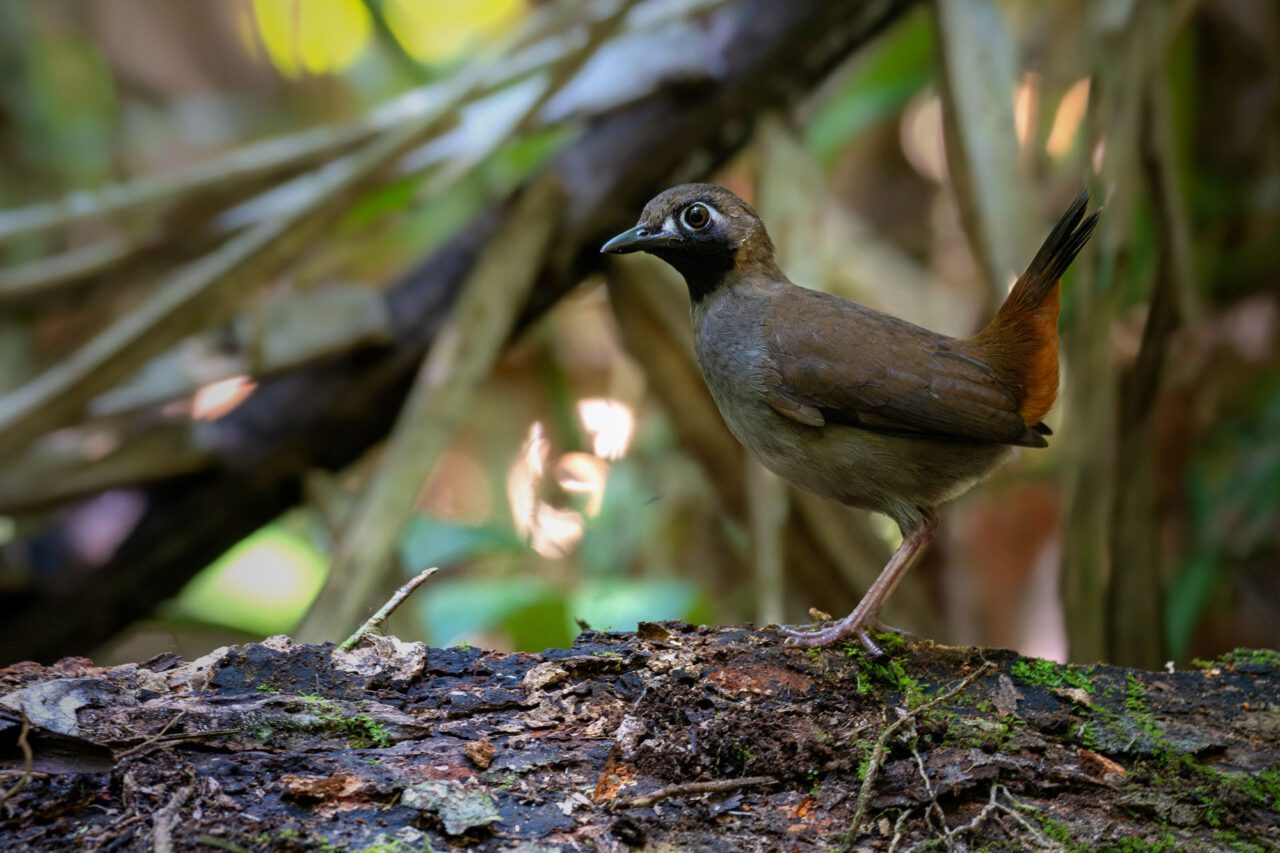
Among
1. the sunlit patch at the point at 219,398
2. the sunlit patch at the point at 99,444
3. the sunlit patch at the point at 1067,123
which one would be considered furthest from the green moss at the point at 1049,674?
the sunlit patch at the point at 1067,123

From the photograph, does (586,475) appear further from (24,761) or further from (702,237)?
(24,761)

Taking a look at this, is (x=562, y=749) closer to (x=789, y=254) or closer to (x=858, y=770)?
(x=858, y=770)

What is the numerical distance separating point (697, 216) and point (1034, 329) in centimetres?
111

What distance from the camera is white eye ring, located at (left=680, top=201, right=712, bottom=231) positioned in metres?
3.65

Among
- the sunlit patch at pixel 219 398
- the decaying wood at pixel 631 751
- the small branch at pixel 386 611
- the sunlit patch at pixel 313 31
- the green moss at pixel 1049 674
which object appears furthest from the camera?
the sunlit patch at pixel 313 31

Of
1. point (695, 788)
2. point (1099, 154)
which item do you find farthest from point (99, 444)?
point (1099, 154)

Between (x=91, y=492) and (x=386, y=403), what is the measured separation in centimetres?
123

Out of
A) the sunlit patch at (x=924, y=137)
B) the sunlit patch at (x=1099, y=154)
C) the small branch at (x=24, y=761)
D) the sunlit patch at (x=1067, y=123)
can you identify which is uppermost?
the sunlit patch at (x=924, y=137)

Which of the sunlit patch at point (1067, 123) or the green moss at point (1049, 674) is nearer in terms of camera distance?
the green moss at point (1049, 674)

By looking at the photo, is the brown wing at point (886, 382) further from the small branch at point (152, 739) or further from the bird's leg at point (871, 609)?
the small branch at point (152, 739)

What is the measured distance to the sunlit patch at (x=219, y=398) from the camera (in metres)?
4.74

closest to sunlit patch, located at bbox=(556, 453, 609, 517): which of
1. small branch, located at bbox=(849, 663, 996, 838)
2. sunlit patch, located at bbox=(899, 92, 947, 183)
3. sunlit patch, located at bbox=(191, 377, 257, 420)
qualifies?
sunlit patch, located at bbox=(191, 377, 257, 420)

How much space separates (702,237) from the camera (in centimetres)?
370

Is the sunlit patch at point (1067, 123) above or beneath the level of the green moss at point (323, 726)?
above
